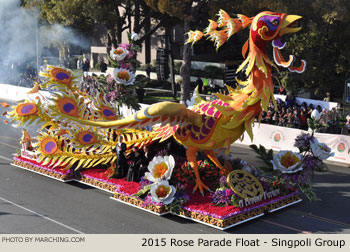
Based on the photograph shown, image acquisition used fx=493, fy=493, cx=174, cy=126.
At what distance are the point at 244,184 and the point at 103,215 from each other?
393cm

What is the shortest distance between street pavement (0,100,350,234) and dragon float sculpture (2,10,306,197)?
1.16 m

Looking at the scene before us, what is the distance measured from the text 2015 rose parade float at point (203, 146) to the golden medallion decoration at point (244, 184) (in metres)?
0.03

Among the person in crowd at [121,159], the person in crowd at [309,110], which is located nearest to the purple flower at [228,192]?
the person in crowd at [121,159]

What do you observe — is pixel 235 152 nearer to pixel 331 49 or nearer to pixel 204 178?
pixel 204 178

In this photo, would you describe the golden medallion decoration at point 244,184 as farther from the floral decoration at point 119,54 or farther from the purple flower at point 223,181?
the floral decoration at point 119,54

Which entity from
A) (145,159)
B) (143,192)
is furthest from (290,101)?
(143,192)

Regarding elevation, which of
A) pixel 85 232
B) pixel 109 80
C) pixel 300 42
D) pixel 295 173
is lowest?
pixel 85 232

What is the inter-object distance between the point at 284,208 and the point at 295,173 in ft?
4.09

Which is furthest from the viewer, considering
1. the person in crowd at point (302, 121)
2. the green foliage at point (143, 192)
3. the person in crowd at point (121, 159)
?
the person in crowd at point (302, 121)

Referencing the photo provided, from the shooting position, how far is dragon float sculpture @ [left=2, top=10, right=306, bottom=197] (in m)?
12.7

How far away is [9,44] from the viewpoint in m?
41.8

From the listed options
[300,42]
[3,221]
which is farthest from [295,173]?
[300,42]

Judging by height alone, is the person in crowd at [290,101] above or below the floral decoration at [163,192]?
above

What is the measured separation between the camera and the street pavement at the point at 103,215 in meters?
12.4
